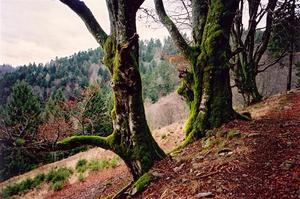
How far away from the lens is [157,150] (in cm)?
693

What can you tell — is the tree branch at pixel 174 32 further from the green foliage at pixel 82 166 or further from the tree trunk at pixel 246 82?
the green foliage at pixel 82 166

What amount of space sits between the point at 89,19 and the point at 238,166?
13.1 feet

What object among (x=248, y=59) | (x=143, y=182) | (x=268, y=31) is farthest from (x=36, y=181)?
(x=268, y=31)

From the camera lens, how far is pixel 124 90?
622 centimetres

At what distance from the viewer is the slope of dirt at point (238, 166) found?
492 centimetres

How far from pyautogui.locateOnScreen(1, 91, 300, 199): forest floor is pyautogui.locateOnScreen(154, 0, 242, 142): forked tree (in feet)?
1.45

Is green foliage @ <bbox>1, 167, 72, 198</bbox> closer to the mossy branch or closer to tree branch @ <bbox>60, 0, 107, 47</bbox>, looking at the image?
the mossy branch

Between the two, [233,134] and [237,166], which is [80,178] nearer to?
[233,134]

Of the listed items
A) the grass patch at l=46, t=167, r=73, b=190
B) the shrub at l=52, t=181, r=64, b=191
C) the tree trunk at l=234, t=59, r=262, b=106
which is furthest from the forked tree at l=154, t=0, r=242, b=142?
the grass patch at l=46, t=167, r=73, b=190

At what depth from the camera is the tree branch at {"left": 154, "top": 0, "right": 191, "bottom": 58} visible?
938 cm

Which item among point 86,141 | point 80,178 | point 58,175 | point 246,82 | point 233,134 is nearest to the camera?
point 86,141

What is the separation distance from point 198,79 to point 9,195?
33.7 ft

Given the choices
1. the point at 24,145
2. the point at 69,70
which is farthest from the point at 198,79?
the point at 69,70

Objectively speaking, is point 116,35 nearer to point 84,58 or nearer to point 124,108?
point 124,108
